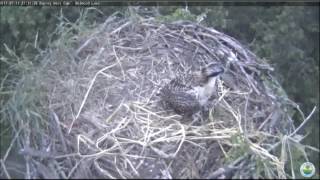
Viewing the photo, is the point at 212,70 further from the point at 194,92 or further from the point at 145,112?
the point at 145,112

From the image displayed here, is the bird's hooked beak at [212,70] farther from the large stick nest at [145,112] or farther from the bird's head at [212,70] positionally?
the large stick nest at [145,112]

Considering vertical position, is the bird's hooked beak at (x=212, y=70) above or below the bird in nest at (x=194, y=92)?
above

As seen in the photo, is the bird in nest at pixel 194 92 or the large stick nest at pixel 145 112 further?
the bird in nest at pixel 194 92

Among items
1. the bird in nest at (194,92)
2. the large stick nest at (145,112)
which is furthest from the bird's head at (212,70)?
the large stick nest at (145,112)

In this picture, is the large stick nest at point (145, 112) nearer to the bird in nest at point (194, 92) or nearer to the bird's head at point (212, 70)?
the bird in nest at point (194, 92)

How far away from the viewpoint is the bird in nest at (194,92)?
17.4 ft

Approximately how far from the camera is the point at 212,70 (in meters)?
5.25

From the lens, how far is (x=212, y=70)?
5254 millimetres

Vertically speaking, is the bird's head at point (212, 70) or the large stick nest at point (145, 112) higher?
the bird's head at point (212, 70)

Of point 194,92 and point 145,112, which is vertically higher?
point 194,92

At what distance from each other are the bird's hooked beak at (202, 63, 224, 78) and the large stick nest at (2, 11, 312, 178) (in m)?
0.23

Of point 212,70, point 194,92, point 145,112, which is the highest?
point 212,70

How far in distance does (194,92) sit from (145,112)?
0.36m

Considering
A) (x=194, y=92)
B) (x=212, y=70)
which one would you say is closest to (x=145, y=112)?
(x=194, y=92)
